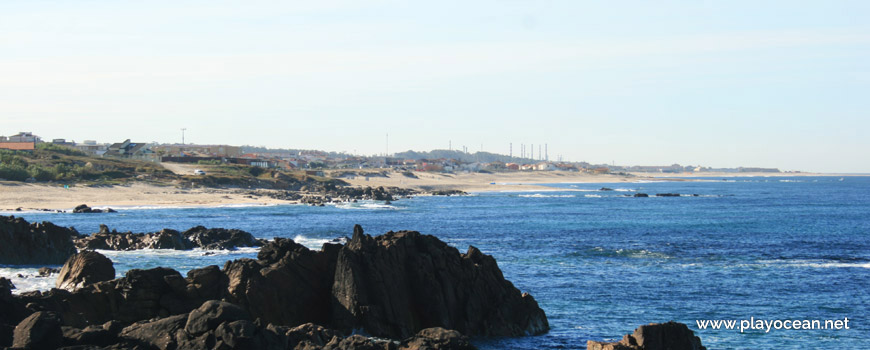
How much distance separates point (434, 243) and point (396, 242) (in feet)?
4.78

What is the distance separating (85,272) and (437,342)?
14.4 m

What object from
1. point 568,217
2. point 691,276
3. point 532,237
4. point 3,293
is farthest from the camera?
point 568,217

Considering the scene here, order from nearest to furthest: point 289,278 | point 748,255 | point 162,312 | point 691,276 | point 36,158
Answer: point 162,312
point 289,278
point 691,276
point 748,255
point 36,158

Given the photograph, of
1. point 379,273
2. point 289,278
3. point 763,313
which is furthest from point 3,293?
point 763,313

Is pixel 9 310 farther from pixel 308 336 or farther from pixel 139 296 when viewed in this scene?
pixel 308 336

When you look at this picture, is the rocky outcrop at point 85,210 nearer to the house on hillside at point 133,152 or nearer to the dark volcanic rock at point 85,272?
the dark volcanic rock at point 85,272

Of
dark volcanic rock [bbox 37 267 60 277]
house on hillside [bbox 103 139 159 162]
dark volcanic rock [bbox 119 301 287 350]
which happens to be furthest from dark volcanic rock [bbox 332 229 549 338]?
house on hillside [bbox 103 139 159 162]

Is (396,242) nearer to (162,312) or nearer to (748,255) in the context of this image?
(162,312)

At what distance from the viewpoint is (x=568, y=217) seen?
78.7m

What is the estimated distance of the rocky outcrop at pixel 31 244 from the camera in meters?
37.9

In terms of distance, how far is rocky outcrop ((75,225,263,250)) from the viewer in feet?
151

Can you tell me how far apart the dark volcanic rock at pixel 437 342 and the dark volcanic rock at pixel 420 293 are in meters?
4.50

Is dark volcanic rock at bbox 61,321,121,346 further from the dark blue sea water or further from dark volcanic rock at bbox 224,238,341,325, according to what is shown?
the dark blue sea water

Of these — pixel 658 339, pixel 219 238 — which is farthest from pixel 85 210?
pixel 658 339
